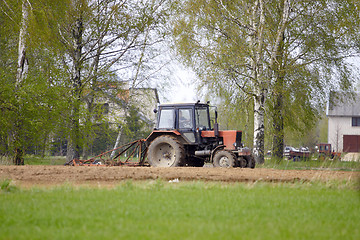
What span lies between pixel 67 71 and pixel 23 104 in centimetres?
413

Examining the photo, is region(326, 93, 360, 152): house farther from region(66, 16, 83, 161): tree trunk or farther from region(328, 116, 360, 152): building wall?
region(66, 16, 83, 161): tree trunk

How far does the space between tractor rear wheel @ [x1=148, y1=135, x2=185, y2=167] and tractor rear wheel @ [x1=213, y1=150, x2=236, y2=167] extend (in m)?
1.27

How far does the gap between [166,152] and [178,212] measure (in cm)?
959

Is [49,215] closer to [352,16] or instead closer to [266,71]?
[266,71]

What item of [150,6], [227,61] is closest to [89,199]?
[227,61]

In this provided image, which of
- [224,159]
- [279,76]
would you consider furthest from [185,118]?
[279,76]

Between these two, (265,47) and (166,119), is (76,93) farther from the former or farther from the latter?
(265,47)

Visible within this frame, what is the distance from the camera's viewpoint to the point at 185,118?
15922 mm

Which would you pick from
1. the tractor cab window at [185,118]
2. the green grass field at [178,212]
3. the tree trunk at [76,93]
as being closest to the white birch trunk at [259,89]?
Answer: the tractor cab window at [185,118]

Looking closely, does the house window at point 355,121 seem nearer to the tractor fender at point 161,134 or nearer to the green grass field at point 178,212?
the tractor fender at point 161,134

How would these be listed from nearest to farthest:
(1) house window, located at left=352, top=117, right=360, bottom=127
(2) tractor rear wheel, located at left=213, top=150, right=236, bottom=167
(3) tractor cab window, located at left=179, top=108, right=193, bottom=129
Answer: (2) tractor rear wheel, located at left=213, top=150, right=236, bottom=167
(3) tractor cab window, located at left=179, top=108, right=193, bottom=129
(1) house window, located at left=352, top=117, right=360, bottom=127

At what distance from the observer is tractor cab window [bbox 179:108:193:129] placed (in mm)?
15805

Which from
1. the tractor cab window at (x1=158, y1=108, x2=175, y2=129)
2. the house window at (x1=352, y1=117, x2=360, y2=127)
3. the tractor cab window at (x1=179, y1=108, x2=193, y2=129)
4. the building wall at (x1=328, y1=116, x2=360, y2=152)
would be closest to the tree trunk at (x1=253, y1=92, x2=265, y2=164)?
the tractor cab window at (x1=179, y1=108, x2=193, y2=129)

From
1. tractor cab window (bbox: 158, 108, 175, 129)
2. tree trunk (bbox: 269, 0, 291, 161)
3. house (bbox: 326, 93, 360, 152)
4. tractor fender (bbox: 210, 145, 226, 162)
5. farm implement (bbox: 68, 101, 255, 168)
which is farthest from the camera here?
house (bbox: 326, 93, 360, 152)
